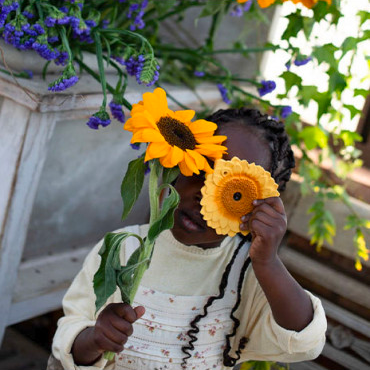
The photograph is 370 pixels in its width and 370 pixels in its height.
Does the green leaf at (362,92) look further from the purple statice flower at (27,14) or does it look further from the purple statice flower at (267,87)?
the purple statice flower at (27,14)

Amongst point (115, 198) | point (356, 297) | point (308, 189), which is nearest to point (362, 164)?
point (308, 189)

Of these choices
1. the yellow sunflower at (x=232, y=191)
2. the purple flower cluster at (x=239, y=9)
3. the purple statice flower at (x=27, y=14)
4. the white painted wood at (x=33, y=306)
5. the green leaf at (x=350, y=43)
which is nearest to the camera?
the yellow sunflower at (x=232, y=191)

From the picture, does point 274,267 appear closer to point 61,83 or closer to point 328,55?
point 61,83

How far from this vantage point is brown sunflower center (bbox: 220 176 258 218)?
1.18 m

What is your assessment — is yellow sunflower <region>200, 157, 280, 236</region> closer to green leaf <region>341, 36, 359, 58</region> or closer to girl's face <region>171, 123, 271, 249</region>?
girl's face <region>171, 123, 271, 249</region>

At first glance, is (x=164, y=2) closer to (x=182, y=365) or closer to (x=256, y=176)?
(x=256, y=176)

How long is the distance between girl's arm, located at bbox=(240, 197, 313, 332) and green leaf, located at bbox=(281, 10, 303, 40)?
26.8 inches

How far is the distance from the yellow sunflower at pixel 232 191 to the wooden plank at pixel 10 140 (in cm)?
62

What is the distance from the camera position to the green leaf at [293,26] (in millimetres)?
1732

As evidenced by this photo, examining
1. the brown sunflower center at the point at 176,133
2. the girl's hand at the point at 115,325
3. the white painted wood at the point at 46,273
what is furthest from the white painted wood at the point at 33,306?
the brown sunflower center at the point at 176,133

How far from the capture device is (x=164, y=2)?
178 cm

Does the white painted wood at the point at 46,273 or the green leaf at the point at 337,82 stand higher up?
the green leaf at the point at 337,82

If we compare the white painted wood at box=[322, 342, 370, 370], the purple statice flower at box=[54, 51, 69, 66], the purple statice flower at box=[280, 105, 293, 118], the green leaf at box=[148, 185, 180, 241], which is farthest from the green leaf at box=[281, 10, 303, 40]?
the white painted wood at box=[322, 342, 370, 370]

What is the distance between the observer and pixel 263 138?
4.51ft
